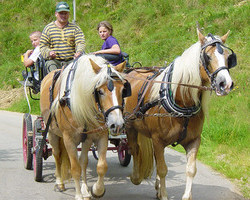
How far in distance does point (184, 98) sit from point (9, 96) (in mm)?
14219

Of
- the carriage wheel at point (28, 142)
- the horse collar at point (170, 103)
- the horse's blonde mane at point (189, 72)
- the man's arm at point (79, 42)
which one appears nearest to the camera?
the horse's blonde mane at point (189, 72)

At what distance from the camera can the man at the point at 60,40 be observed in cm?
618

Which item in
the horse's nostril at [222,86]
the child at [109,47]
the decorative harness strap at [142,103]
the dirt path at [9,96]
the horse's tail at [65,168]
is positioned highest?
the child at [109,47]

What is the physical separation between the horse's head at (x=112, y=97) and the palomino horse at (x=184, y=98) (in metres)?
0.69

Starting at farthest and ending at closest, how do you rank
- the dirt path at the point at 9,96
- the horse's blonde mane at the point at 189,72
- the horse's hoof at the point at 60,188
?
the dirt path at the point at 9,96, the horse's hoof at the point at 60,188, the horse's blonde mane at the point at 189,72

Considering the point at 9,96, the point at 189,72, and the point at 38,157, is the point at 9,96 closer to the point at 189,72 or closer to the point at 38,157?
the point at 38,157

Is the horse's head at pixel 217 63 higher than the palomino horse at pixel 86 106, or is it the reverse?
the horse's head at pixel 217 63

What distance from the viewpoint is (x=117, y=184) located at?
607cm

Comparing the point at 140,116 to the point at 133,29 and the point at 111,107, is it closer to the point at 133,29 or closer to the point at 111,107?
the point at 111,107

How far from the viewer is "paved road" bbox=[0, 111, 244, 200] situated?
5461 mm

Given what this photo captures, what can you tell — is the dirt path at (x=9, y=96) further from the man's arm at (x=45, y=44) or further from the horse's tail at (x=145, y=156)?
the horse's tail at (x=145, y=156)

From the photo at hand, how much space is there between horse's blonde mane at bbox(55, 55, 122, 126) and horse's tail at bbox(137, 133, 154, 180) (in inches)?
60.1

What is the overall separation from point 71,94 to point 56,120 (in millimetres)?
623

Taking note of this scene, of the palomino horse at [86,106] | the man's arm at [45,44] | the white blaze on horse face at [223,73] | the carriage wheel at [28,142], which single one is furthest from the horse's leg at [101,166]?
the carriage wheel at [28,142]
